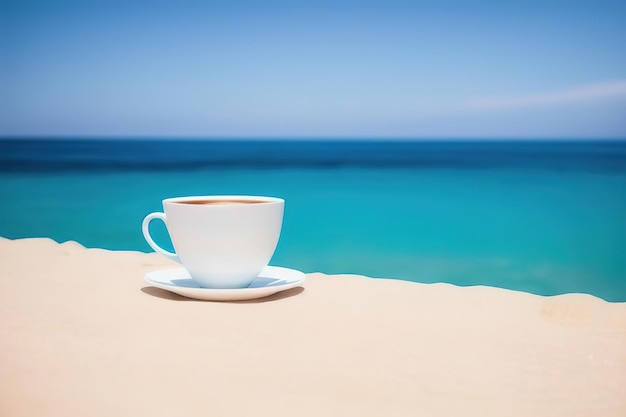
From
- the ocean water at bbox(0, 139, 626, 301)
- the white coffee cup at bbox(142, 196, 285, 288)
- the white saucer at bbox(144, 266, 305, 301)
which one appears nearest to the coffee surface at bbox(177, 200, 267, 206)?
the white coffee cup at bbox(142, 196, 285, 288)

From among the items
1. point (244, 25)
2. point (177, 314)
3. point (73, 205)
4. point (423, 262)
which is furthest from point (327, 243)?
point (177, 314)

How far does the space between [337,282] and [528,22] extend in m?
1.24

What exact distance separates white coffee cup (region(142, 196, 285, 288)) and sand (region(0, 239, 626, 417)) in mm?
47

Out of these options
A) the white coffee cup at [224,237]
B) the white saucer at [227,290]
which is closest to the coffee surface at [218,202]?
the white coffee cup at [224,237]

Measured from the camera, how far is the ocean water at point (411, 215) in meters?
1.81

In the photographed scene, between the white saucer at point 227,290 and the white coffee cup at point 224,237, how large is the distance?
1.0 inches

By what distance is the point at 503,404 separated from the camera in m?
0.63

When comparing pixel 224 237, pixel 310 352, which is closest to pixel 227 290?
pixel 224 237

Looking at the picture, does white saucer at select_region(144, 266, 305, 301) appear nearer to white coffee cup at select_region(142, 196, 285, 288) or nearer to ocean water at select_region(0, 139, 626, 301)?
white coffee cup at select_region(142, 196, 285, 288)

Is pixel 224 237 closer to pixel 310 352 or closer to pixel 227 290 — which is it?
pixel 227 290

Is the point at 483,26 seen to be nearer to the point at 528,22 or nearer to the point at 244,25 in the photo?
the point at 528,22

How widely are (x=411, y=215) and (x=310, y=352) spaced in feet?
5.59

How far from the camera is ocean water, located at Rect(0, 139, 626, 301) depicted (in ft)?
5.93

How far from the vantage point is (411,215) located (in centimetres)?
243
